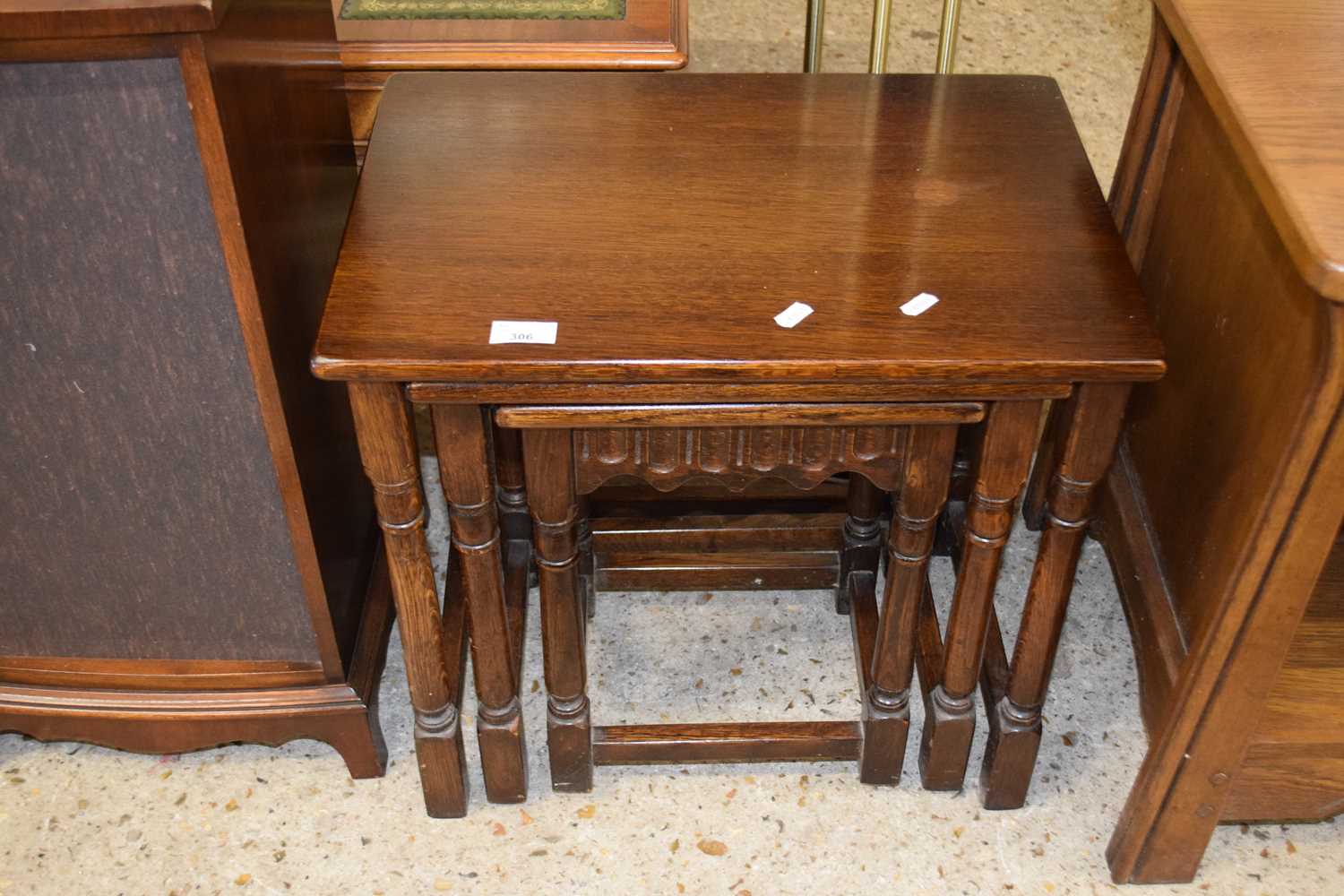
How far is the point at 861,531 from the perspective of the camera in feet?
6.05

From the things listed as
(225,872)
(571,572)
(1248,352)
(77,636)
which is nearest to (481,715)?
(571,572)

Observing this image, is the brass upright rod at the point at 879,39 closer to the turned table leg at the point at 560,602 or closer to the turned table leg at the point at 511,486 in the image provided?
the turned table leg at the point at 511,486

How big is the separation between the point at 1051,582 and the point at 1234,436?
23 cm

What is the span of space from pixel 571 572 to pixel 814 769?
47 cm

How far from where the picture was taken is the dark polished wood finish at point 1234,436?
1177mm

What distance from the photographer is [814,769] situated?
68.1 inches

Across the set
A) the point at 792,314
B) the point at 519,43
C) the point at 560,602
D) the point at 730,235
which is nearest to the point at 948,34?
the point at 519,43

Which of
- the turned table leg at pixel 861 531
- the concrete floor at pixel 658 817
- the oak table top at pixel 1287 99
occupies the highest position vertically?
the oak table top at pixel 1287 99

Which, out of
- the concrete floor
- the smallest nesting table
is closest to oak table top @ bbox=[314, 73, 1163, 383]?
the smallest nesting table

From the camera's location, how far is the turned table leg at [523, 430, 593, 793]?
1.32m

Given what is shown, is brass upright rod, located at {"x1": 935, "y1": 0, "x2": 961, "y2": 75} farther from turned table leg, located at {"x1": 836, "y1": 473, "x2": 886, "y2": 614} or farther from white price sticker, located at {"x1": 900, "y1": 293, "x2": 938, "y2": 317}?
white price sticker, located at {"x1": 900, "y1": 293, "x2": 938, "y2": 317}

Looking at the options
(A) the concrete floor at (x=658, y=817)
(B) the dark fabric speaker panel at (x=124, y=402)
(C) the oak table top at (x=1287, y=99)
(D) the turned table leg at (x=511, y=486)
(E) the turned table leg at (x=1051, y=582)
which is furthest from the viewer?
(D) the turned table leg at (x=511, y=486)

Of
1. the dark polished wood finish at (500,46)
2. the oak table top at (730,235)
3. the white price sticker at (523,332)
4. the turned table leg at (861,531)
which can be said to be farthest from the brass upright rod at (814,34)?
the white price sticker at (523,332)

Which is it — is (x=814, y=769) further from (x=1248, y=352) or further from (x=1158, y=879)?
(x=1248, y=352)
